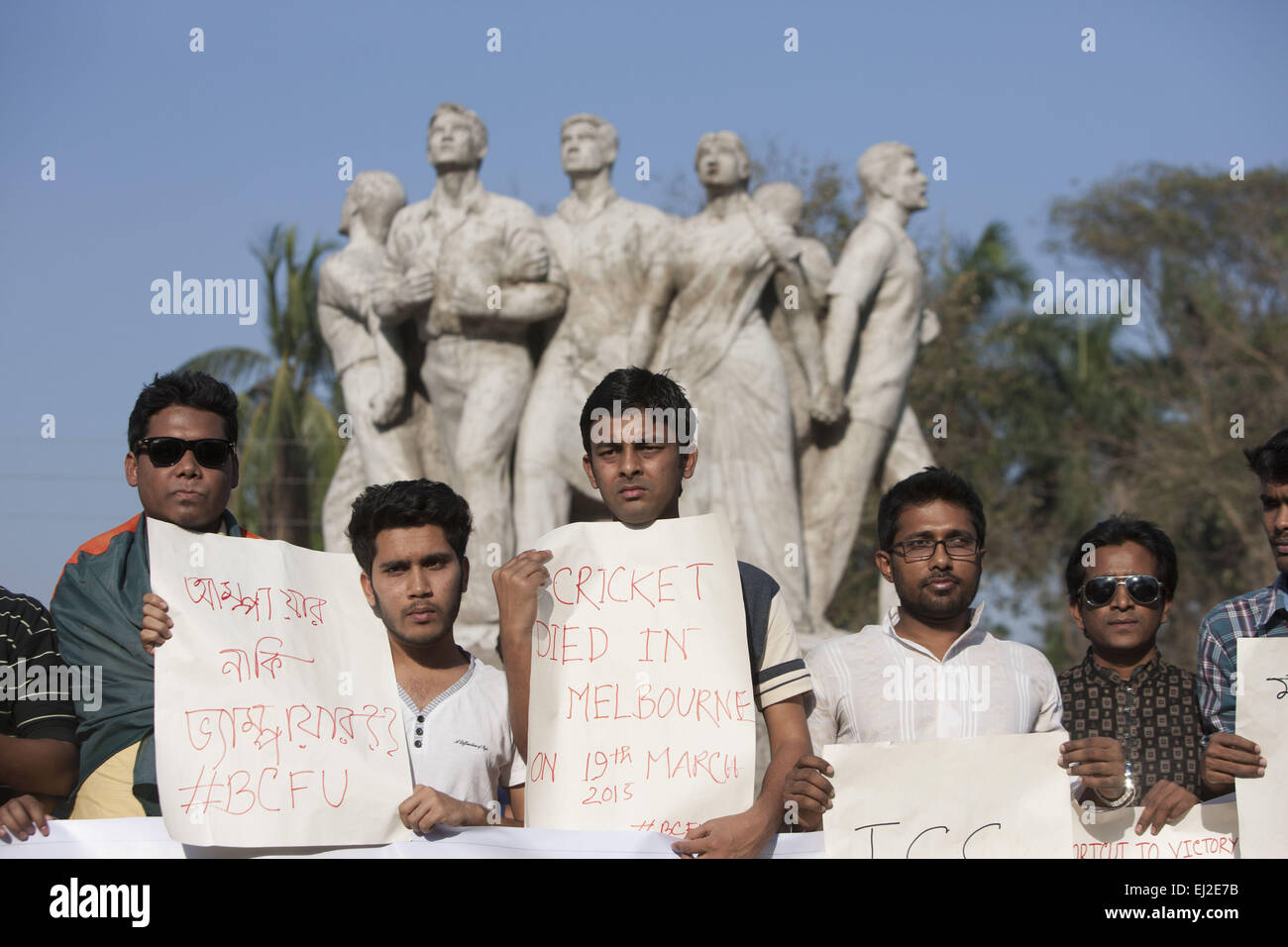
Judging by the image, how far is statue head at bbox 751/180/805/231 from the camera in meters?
9.38

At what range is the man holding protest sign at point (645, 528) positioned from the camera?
115 inches

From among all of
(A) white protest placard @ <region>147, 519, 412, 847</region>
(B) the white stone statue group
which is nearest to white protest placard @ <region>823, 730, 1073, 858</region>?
(A) white protest placard @ <region>147, 519, 412, 847</region>

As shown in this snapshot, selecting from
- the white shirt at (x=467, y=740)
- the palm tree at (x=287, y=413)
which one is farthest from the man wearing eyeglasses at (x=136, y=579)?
the palm tree at (x=287, y=413)

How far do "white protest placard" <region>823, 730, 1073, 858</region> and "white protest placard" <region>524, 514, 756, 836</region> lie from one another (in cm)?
20

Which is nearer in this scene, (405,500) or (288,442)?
(405,500)

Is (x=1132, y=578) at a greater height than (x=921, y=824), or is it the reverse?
(x=1132, y=578)

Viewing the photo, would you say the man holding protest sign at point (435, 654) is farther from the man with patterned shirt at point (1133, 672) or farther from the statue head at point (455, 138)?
the statue head at point (455, 138)

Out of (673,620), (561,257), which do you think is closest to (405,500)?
(673,620)

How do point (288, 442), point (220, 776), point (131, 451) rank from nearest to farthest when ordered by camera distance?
1. point (220, 776)
2. point (131, 451)
3. point (288, 442)

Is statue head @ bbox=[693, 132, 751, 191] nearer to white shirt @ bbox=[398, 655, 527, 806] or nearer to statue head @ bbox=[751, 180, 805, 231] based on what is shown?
statue head @ bbox=[751, 180, 805, 231]
